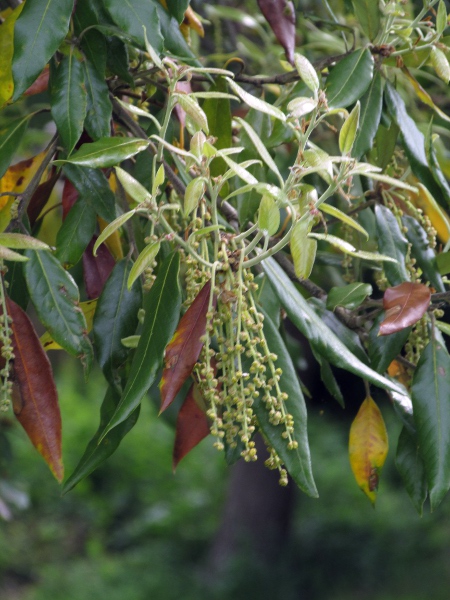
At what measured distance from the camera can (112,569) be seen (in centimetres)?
451

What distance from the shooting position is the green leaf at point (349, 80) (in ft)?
3.39

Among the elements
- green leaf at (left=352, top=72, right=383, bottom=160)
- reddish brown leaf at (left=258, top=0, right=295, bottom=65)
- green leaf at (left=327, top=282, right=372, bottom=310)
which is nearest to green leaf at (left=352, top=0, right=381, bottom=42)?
green leaf at (left=352, top=72, right=383, bottom=160)

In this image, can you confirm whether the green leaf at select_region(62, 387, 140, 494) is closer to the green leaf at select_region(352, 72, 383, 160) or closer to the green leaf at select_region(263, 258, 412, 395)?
the green leaf at select_region(263, 258, 412, 395)

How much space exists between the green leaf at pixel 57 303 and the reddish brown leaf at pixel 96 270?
5.2 inches

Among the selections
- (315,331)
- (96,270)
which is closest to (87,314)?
(96,270)

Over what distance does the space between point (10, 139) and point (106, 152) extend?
1.01 feet

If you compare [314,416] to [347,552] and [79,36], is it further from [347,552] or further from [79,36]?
[79,36]

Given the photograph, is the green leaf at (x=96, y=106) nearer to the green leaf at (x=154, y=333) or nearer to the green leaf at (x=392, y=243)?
the green leaf at (x=154, y=333)

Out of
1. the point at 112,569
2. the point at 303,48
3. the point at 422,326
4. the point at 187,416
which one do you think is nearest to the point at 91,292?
the point at 187,416

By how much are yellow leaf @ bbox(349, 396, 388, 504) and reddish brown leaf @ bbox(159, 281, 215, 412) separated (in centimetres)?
35

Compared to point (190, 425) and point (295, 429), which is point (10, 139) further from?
point (295, 429)

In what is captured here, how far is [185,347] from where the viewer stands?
830 millimetres

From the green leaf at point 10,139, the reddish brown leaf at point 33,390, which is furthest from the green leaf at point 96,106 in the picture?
the reddish brown leaf at point 33,390

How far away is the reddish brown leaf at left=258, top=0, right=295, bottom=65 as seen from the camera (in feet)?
3.85
